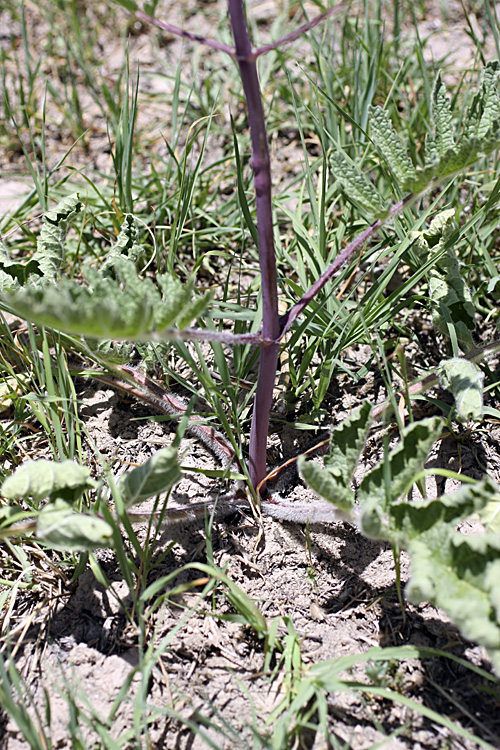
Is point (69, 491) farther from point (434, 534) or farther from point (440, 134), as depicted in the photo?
point (440, 134)

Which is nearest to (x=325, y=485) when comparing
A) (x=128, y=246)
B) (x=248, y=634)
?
(x=248, y=634)

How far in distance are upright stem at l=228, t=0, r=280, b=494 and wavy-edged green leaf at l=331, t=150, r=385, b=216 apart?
0.82ft

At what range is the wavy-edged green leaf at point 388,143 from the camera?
5.56 feet

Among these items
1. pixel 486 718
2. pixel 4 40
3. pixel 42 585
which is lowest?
pixel 486 718

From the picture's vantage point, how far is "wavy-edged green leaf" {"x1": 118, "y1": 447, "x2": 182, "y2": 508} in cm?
161

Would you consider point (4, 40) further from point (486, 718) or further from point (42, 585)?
point (486, 718)

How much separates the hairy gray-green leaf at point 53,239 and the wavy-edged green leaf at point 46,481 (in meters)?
0.81

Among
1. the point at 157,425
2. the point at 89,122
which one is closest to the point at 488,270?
the point at 157,425

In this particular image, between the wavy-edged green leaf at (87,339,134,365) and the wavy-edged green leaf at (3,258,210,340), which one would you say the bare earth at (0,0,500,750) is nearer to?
the wavy-edged green leaf at (87,339,134,365)

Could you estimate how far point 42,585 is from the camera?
1.99m

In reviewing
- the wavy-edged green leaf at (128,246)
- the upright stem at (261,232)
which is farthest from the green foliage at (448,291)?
the wavy-edged green leaf at (128,246)

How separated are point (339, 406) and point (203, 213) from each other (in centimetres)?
111

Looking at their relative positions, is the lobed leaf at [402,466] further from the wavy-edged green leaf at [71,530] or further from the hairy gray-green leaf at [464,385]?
the wavy-edged green leaf at [71,530]

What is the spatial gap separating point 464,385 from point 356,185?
674 millimetres
